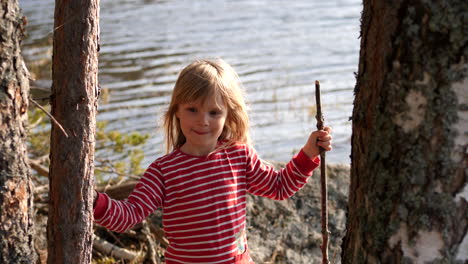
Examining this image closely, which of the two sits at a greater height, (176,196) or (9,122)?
(9,122)

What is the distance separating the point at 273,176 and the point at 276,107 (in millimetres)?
5502

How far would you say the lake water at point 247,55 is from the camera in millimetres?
8477

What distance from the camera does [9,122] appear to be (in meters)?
2.44

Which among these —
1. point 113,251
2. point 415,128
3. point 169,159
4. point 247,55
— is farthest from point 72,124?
point 247,55

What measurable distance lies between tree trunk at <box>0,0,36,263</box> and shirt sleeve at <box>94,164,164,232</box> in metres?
0.52

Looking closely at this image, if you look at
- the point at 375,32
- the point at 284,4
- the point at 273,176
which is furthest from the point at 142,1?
the point at 375,32

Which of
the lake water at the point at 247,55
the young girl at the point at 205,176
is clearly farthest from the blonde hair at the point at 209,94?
the lake water at the point at 247,55

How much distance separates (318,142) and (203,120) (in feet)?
1.74

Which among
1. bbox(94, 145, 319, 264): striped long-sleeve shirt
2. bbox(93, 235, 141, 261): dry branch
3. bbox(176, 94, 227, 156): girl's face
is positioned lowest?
bbox(93, 235, 141, 261): dry branch

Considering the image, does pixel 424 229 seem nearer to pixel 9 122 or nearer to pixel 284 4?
pixel 9 122

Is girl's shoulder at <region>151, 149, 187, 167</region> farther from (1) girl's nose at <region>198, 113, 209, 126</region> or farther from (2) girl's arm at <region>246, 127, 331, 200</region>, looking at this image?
(2) girl's arm at <region>246, 127, 331, 200</region>

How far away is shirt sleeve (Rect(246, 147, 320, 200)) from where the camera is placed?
353 cm

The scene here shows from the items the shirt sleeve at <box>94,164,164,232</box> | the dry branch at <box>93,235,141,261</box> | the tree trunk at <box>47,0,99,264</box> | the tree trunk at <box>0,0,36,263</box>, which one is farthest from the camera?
the dry branch at <box>93,235,141,261</box>

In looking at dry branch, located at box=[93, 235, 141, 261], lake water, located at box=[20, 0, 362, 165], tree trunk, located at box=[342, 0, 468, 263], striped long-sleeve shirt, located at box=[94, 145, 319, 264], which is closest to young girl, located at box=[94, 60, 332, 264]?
striped long-sleeve shirt, located at box=[94, 145, 319, 264]
